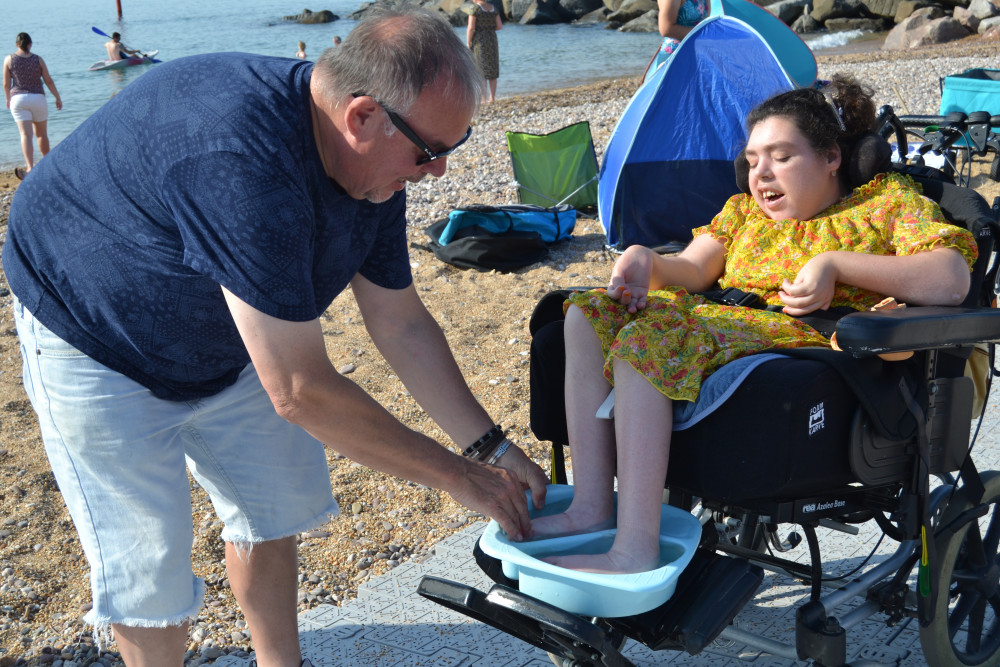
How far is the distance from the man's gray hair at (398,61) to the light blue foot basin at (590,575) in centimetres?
89

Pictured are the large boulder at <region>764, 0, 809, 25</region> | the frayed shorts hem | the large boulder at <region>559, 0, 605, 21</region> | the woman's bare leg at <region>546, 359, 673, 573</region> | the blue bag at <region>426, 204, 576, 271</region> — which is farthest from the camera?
the large boulder at <region>559, 0, 605, 21</region>

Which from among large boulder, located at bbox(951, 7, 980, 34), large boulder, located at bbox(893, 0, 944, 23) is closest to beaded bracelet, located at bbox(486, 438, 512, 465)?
large boulder, located at bbox(951, 7, 980, 34)

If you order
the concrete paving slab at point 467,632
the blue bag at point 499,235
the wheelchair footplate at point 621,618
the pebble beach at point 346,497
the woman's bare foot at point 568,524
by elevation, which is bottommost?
the pebble beach at point 346,497

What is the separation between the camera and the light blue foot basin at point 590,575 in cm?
171

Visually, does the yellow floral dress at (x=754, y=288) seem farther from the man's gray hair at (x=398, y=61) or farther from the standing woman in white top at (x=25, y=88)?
the standing woman in white top at (x=25, y=88)

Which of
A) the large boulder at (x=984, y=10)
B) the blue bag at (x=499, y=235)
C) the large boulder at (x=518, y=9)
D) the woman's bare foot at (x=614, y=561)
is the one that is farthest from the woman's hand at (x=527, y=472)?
the large boulder at (x=518, y=9)

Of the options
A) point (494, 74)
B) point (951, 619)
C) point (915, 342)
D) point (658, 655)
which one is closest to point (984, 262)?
point (915, 342)

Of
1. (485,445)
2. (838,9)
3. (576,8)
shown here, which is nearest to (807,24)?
(838,9)

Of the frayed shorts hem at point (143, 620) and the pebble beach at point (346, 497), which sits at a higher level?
the frayed shorts hem at point (143, 620)

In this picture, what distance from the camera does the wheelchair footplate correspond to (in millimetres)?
1700

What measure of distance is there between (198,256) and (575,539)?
95cm

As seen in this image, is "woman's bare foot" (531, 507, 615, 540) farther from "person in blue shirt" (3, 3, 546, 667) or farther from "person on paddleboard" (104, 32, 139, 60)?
"person on paddleboard" (104, 32, 139, 60)

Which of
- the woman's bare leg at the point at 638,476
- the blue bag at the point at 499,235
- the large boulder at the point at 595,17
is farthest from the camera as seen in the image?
the large boulder at the point at 595,17

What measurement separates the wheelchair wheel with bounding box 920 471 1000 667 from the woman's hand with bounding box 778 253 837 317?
0.58 meters
